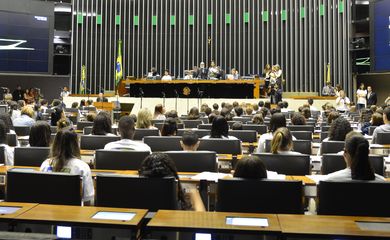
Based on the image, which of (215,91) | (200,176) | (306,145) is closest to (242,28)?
(215,91)

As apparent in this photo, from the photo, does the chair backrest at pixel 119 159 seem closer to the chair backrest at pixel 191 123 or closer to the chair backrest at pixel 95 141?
the chair backrest at pixel 95 141

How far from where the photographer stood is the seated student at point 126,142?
199 inches

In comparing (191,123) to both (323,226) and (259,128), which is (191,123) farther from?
(323,226)

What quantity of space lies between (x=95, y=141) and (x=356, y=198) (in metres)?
3.73

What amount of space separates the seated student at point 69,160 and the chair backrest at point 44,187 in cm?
36

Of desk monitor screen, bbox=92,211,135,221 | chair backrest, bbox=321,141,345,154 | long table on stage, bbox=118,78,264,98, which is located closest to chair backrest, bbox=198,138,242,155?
chair backrest, bbox=321,141,345,154

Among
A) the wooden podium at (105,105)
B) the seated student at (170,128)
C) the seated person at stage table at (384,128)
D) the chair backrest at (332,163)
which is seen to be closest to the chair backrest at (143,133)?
the seated student at (170,128)

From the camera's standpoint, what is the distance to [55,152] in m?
3.70

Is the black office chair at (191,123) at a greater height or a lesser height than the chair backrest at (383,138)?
greater

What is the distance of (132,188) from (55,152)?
1009 mm

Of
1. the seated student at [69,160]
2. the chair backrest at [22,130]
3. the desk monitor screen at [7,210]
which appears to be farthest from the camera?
the chair backrest at [22,130]

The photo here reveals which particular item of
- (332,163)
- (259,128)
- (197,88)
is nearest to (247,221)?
(332,163)

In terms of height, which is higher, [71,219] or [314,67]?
[314,67]

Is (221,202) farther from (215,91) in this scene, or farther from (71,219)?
(215,91)
